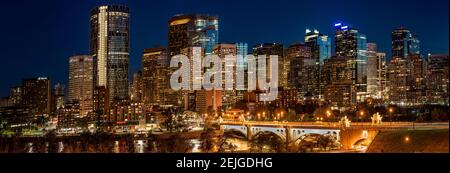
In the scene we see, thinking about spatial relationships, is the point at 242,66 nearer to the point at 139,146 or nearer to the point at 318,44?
the point at 318,44

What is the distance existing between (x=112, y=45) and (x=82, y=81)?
264cm

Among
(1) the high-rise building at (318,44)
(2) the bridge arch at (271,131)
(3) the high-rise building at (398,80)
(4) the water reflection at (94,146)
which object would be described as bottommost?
(4) the water reflection at (94,146)

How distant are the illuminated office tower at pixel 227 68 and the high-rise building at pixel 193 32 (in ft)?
9.82

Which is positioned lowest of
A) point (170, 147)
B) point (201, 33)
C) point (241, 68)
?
point (170, 147)

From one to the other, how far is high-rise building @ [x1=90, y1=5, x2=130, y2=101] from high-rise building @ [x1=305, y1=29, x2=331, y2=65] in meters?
9.69

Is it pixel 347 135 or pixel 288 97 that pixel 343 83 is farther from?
pixel 347 135

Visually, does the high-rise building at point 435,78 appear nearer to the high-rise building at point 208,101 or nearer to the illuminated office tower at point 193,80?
the high-rise building at point 208,101

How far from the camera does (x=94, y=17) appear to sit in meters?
33.1

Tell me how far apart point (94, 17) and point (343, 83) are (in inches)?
582

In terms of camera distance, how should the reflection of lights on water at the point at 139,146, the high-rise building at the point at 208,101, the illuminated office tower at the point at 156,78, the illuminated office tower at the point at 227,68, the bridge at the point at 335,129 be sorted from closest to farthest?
1. the bridge at the point at 335,129
2. the reflection of lights on water at the point at 139,146
3. the illuminated office tower at the point at 227,68
4. the high-rise building at the point at 208,101
5. the illuminated office tower at the point at 156,78

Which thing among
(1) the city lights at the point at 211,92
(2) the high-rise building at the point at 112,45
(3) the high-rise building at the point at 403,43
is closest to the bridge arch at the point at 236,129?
(1) the city lights at the point at 211,92

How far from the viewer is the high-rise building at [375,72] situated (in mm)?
26703

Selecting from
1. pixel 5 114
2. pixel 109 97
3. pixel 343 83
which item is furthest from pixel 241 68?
pixel 5 114

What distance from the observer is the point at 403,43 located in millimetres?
23641
